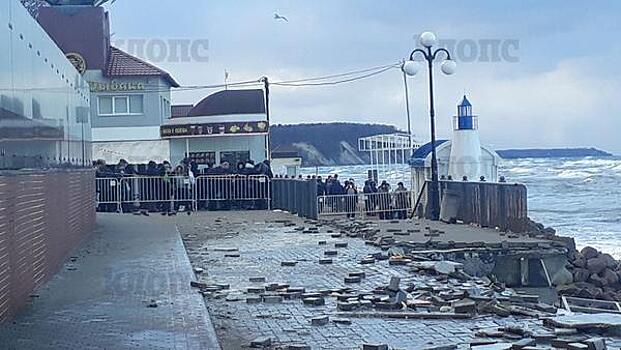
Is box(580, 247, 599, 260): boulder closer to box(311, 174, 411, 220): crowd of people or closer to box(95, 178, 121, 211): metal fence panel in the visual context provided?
box(311, 174, 411, 220): crowd of people

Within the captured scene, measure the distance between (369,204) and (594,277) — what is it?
13164 millimetres

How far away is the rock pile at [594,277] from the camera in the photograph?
20531 millimetres

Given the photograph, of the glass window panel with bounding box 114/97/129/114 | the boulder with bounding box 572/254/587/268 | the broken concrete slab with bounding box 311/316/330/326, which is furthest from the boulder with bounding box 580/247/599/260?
the glass window panel with bounding box 114/97/129/114

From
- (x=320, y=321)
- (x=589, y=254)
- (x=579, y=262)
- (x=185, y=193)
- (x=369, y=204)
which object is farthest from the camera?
(x=185, y=193)

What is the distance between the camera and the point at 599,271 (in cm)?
2403

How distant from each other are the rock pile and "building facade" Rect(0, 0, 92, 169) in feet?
31.7

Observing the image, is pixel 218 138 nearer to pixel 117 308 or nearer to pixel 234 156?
pixel 234 156

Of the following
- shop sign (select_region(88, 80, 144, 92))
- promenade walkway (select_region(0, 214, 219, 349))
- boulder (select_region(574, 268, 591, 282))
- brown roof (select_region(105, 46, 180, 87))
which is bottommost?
boulder (select_region(574, 268, 591, 282))

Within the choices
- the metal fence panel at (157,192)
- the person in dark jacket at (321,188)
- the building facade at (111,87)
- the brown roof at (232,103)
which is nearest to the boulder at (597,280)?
the person in dark jacket at (321,188)

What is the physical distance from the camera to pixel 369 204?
35750 mm

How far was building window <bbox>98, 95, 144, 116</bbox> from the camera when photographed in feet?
189

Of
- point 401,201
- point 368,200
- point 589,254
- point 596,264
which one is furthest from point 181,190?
point 596,264

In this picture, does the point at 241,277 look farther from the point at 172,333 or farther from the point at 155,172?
the point at 155,172

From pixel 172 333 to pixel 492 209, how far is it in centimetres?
1622
